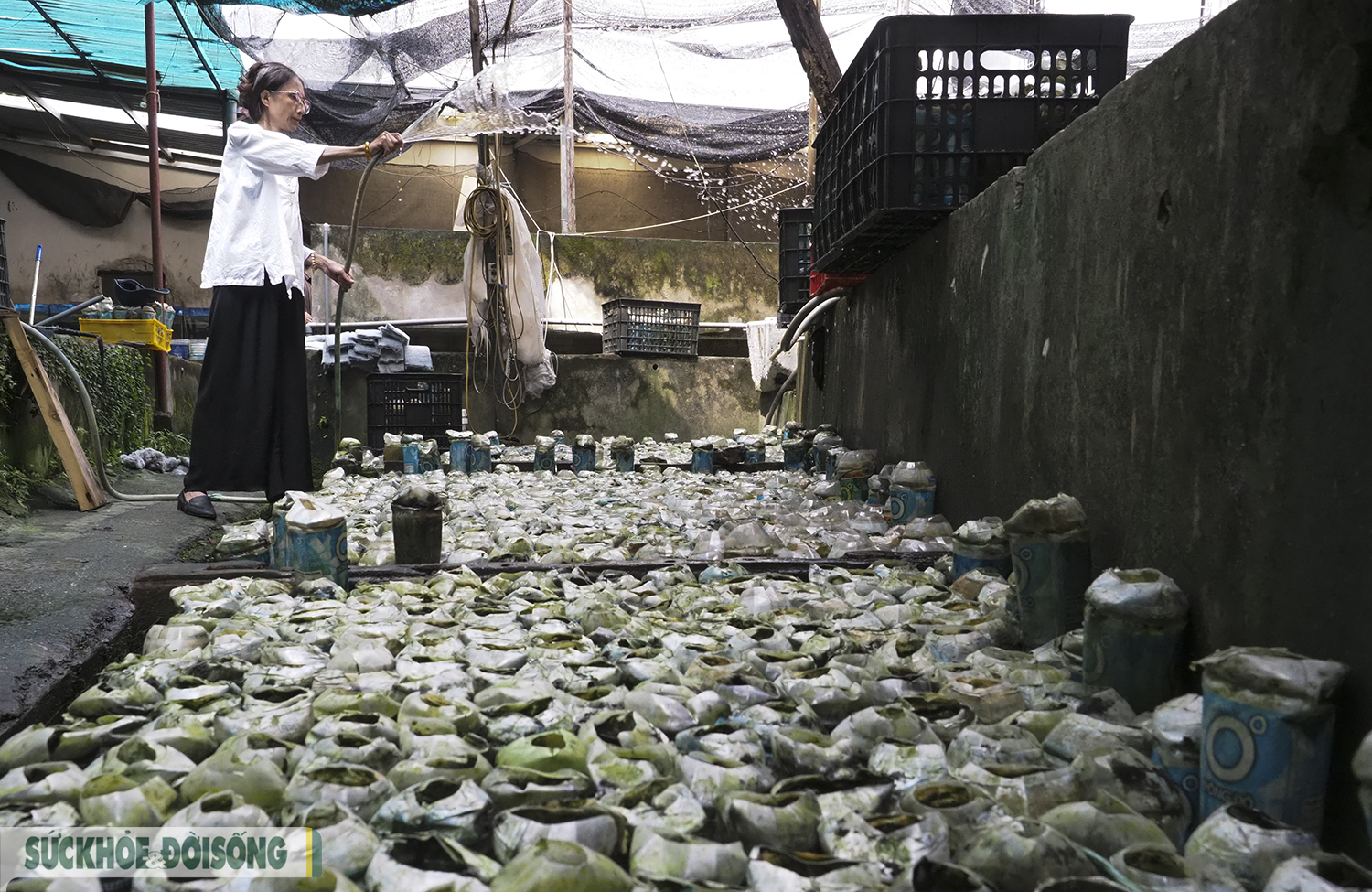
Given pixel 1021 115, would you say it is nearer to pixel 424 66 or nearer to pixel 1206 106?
pixel 1206 106

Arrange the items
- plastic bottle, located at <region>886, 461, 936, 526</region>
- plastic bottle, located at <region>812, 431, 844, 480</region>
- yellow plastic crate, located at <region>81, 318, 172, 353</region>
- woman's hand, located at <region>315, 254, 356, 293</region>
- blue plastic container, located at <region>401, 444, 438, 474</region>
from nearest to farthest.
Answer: plastic bottle, located at <region>886, 461, 936, 526</region> < woman's hand, located at <region>315, 254, 356, 293</region> < plastic bottle, located at <region>812, 431, 844, 480</region> < yellow plastic crate, located at <region>81, 318, 172, 353</region> < blue plastic container, located at <region>401, 444, 438, 474</region>

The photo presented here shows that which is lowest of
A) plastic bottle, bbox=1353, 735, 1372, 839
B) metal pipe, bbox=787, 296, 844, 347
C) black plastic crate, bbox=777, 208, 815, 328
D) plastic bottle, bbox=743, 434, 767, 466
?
plastic bottle, bbox=743, 434, 767, 466

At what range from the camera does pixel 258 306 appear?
10.1 feet

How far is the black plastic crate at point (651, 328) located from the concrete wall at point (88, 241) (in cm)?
527

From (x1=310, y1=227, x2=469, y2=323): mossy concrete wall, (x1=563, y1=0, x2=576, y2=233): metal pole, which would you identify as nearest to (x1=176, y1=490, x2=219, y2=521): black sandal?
(x1=310, y1=227, x2=469, y2=323): mossy concrete wall

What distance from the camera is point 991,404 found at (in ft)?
7.69

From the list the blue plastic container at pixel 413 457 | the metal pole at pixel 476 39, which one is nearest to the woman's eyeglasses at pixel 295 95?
the blue plastic container at pixel 413 457

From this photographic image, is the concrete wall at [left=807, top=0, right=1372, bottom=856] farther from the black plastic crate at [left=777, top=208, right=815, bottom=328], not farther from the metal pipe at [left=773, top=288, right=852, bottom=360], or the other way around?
the black plastic crate at [left=777, top=208, right=815, bottom=328]

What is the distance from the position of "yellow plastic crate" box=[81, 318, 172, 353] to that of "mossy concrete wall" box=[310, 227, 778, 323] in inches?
127

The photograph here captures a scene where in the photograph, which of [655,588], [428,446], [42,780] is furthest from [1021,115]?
[428,446]

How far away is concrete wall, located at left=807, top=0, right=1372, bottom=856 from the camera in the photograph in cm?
98

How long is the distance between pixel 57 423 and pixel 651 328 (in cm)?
492

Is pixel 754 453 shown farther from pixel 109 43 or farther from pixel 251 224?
pixel 109 43

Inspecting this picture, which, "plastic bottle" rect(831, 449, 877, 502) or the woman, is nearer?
the woman
